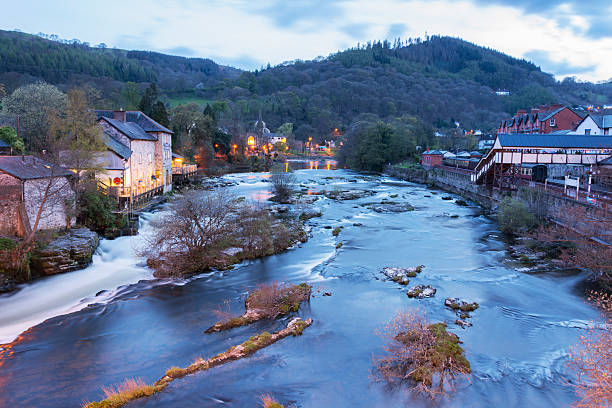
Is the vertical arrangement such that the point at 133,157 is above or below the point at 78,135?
below

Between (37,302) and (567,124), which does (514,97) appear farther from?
(37,302)

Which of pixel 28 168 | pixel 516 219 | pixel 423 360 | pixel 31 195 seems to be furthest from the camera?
pixel 516 219

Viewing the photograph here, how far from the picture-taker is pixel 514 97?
470 ft

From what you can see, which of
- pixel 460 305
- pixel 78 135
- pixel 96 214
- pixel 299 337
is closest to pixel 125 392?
pixel 299 337

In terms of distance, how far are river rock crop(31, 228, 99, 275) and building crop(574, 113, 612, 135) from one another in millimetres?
50138

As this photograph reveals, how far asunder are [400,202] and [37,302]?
3279cm

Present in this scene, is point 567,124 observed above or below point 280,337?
above

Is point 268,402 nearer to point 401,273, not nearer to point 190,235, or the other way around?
point 401,273

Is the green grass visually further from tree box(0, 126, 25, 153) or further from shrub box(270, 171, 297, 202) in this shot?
tree box(0, 126, 25, 153)

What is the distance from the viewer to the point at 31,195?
19688 millimetres

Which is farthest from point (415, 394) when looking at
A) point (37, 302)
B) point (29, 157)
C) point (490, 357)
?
point (29, 157)

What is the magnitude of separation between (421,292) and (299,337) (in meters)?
6.27

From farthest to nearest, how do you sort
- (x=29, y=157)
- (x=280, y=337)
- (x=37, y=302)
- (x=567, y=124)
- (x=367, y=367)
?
(x=567, y=124)
(x=29, y=157)
(x=37, y=302)
(x=280, y=337)
(x=367, y=367)

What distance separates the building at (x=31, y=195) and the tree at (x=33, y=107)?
13416 millimetres
